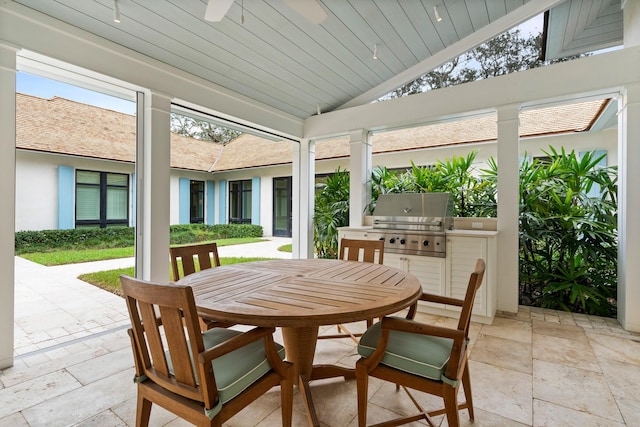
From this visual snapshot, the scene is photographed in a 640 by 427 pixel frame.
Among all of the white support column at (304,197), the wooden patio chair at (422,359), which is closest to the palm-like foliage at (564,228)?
the white support column at (304,197)

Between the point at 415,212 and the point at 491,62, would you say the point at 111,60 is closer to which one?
the point at 415,212

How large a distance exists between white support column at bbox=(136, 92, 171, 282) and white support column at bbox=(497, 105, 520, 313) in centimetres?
383

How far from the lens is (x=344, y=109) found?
484cm

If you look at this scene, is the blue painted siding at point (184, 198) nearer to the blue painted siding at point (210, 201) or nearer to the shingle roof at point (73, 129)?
the blue painted siding at point (210, 201)

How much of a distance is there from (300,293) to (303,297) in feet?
0.26

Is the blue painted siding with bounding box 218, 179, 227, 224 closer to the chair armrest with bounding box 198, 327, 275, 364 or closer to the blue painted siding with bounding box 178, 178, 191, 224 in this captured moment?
the blue painted siding with bounding box 178, 178, 191, 224

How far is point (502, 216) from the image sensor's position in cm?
361

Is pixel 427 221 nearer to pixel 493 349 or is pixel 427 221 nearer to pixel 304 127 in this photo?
pixel 493 349

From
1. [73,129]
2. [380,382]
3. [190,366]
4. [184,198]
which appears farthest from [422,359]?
[184,198]

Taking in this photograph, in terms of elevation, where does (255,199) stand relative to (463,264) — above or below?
above

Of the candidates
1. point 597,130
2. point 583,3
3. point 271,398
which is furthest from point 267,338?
point 597,130

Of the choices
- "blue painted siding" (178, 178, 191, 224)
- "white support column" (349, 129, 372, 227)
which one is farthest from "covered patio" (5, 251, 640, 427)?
"blue painted siding" (178, 178, 191, 224)

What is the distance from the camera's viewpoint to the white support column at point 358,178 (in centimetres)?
466

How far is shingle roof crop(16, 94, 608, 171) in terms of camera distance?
10.9 feet
